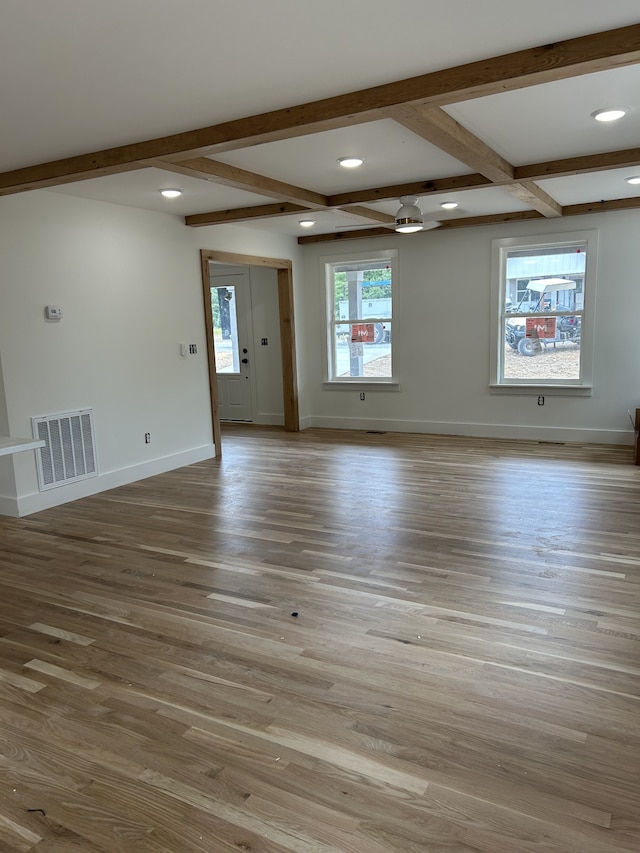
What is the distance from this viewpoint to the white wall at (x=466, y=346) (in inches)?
254

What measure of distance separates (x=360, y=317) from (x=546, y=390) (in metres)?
2.49

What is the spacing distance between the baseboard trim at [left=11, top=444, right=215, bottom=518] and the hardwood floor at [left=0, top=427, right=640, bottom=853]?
245 millimetres

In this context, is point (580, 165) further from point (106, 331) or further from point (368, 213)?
point (106, 331)

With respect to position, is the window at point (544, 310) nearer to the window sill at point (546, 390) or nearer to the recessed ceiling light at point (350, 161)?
the window sill at point (546, 390)

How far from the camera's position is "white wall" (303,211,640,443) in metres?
6.45

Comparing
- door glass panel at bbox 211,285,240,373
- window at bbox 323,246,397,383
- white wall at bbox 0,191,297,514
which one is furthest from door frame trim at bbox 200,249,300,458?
door glass panel at bbox 211,285,240,373

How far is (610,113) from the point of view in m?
3.34

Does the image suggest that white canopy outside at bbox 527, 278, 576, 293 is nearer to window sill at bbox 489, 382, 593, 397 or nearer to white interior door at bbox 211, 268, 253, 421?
window sill at bbox 489, 382, 593, 397

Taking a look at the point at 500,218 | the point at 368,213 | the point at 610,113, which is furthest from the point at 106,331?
the point at 500,218

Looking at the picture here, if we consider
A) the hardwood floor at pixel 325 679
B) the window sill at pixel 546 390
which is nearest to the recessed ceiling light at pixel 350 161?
the hardwood floor at pixel 325 679

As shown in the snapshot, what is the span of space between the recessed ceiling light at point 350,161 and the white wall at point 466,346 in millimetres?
3198

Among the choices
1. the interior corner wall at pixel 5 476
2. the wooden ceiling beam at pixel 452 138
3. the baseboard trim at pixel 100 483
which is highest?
the wooden ceiling beam at pixel 452 138

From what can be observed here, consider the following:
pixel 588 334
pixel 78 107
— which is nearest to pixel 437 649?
pixel 78 107

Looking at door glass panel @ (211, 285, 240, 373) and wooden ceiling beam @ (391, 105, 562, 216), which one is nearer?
wooden ceiling beam @ (391, 105, 562, 216)
